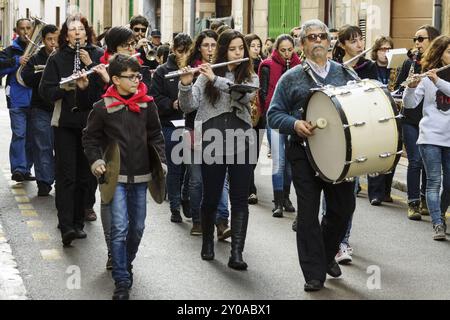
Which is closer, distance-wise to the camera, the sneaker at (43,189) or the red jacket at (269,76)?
the red jacket at (269,76)

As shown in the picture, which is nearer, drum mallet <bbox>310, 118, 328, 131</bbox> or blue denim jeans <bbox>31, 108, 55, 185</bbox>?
drum mallet <bbox>310, 118, 328, 131</bbox>

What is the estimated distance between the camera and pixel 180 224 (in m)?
11.0

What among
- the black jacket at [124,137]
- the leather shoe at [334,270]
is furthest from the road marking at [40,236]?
the leather shoe at [334,270]

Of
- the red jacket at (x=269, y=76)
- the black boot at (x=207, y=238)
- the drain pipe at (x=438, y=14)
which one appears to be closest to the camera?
the black boot at (x=207, y=238)

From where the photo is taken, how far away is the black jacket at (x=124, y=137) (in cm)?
791

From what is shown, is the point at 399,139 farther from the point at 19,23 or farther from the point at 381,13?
the point at 381,13

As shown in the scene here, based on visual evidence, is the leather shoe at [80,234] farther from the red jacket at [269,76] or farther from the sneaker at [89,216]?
the red jacket at [269,76]

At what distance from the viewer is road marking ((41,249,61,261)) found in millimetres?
9125

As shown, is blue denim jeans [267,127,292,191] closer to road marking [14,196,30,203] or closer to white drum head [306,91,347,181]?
road marking [14,196,30,203]

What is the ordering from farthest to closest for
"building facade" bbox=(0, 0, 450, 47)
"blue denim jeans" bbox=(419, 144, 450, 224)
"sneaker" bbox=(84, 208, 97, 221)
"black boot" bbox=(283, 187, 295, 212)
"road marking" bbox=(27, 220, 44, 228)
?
"building facade" bbox=(0, 0, 450, 47), "black boot" bbox=(283, 187, 295, 212), "sneaker" bbox=(84, 208, 97, 221), "road marking" bbox=(27, 220, 44, 228), "blue denim jeans" bbox=(419, 144, 450, 224)

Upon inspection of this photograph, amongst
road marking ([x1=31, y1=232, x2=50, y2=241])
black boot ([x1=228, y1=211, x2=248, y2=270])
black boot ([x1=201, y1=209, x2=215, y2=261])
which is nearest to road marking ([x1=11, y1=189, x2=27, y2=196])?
road marking ([x1=31, y1=232, x2=50, y2=241])

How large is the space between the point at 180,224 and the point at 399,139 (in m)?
3.69

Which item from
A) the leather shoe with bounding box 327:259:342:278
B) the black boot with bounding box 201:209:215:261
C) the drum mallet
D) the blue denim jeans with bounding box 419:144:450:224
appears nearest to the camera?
the drum mallet

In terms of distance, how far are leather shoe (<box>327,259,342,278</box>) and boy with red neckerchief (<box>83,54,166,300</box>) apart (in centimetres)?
142
